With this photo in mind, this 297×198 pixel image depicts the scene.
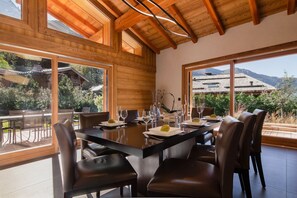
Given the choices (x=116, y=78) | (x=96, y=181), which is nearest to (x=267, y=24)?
(x=116, y=78)

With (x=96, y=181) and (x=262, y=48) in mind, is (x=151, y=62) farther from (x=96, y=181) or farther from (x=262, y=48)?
(x=96, y=181)

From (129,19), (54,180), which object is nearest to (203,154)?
(54,180)

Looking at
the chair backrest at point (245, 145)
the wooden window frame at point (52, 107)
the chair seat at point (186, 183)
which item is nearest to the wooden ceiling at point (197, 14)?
the wooden window frame at point (52, 107)

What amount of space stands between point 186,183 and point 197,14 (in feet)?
13.8

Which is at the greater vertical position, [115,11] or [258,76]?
[115,11]

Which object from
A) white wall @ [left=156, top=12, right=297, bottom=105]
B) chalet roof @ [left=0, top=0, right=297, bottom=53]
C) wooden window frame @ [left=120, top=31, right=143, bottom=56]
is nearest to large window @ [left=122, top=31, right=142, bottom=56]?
wooden window frame @ [left=120, top=31, right=143, bottom=56]

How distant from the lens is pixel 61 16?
382 cm

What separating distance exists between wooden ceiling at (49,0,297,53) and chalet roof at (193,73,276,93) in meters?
1.17

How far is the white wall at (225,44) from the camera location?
3816mm

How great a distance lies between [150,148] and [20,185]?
2.15 meters

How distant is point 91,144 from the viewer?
7.78 feet

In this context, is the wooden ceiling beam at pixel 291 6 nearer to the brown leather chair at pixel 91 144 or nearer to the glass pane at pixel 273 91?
the glass pane at pixel 273 91

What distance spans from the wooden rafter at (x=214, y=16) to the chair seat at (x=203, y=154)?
3.19 meters

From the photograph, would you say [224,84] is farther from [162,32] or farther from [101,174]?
[101,174]
